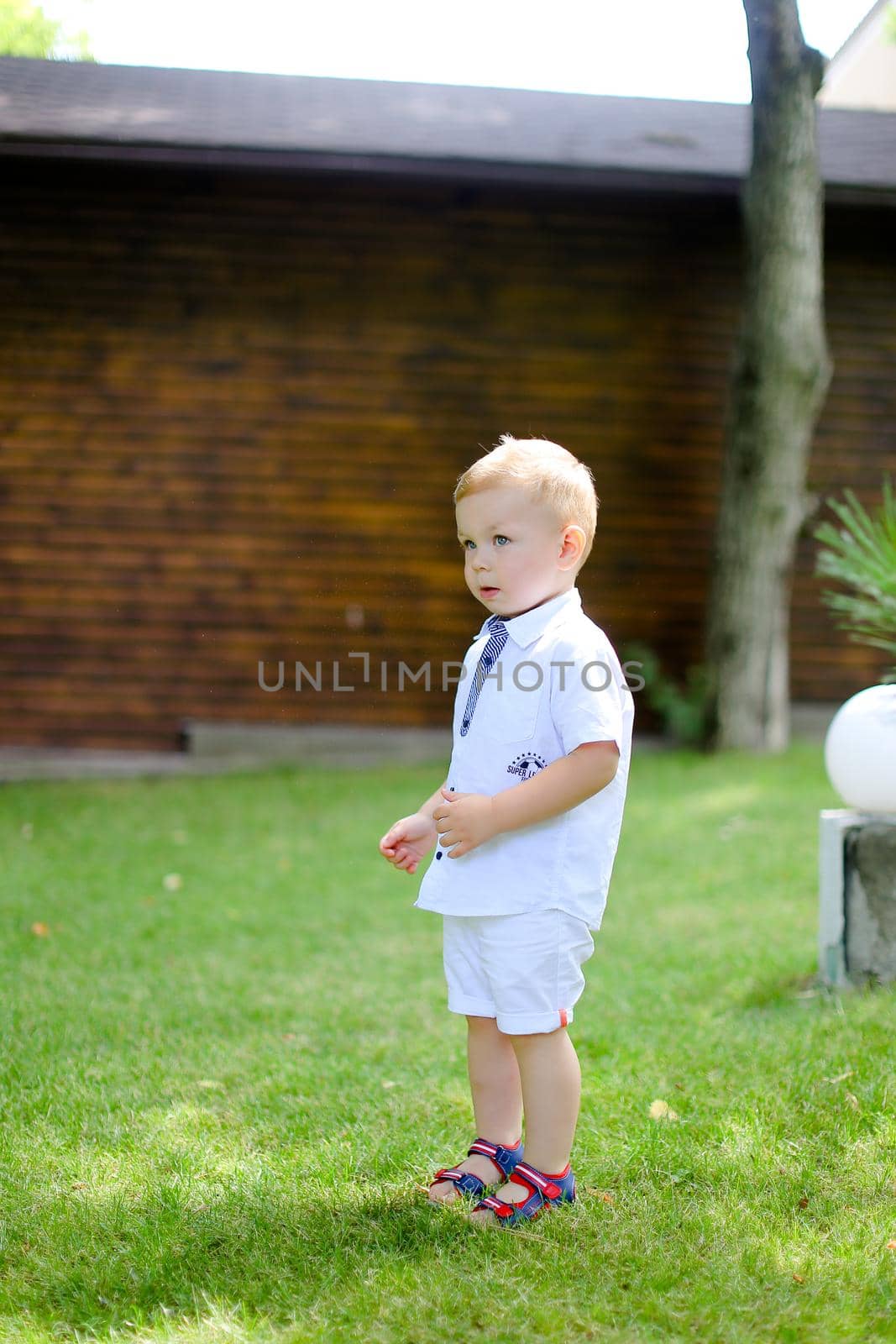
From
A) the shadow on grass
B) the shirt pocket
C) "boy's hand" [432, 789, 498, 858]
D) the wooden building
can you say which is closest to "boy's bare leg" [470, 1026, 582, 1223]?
the shadow on grass

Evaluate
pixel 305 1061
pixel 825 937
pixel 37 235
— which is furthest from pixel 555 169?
pixel 305 1061

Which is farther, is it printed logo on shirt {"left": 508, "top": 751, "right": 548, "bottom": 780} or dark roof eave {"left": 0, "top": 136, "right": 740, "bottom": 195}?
dark roof eave {"left": 0, "top": 136, "right": 740, "bottom": 195}

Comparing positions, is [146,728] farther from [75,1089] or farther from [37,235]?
[75,1089]

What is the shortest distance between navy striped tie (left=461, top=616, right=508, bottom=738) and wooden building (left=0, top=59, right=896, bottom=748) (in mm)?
6102

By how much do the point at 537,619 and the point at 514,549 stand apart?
0.41ft

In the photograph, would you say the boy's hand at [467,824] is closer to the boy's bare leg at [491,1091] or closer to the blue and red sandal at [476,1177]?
the boy's bare leg at [491,1091]

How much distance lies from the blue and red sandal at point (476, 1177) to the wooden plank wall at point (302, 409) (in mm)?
6287

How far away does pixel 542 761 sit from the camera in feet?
6.44

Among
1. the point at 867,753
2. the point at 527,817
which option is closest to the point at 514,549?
the point at 527,817

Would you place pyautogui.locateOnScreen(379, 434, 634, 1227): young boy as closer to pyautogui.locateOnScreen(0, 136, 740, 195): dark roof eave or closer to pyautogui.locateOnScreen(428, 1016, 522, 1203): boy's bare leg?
pyautogui.locateOnScreen(428, 1016, 522, 1203): boy's bare leg

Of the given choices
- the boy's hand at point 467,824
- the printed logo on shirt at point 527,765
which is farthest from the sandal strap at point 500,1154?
the printed logo on shirt at point 527,765

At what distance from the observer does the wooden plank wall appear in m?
8.00

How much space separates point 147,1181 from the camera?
7.16 feet

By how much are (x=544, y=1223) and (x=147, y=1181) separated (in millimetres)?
743
